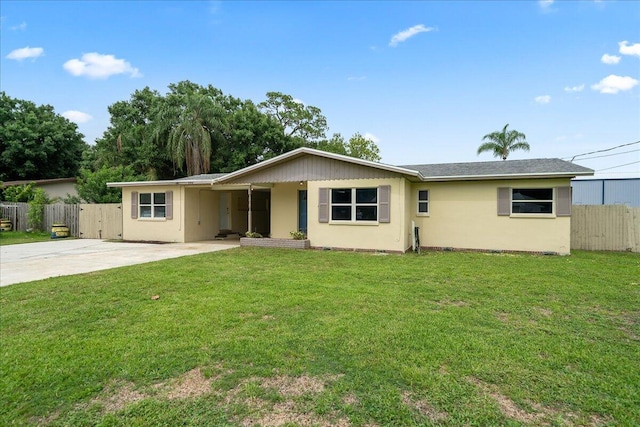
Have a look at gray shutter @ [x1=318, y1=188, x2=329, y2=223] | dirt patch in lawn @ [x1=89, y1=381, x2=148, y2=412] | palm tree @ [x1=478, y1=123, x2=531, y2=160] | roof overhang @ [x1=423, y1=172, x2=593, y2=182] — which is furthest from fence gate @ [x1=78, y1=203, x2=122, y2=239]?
palm tree @ [x1=478, y1=123, x2=531, y2=160]

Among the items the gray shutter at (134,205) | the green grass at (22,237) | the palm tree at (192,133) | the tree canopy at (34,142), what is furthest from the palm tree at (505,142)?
the tree canopy at (34,142)

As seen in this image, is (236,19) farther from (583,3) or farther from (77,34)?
(583,3)

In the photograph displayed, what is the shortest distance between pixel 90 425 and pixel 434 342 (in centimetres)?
300

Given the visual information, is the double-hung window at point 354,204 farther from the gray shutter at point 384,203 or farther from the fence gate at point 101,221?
the fence gate at point 101,221

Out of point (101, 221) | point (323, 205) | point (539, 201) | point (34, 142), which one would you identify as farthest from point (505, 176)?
point (34, 142)

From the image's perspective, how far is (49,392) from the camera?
2.74 meters

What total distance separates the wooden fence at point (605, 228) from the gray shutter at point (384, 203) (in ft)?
22.0

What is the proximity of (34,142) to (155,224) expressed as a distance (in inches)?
862

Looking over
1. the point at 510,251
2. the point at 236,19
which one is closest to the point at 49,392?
the point at 510,251

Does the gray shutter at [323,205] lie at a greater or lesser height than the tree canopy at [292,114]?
lesser

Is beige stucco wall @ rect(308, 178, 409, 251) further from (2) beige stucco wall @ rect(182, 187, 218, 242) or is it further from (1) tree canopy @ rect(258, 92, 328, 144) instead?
(1) tree canopy @ rect(258, 92, 328, 144)

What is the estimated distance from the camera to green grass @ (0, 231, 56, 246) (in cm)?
1432

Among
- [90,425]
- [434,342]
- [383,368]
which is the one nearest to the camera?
[90,425]

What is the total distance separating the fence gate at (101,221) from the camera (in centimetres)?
1544
